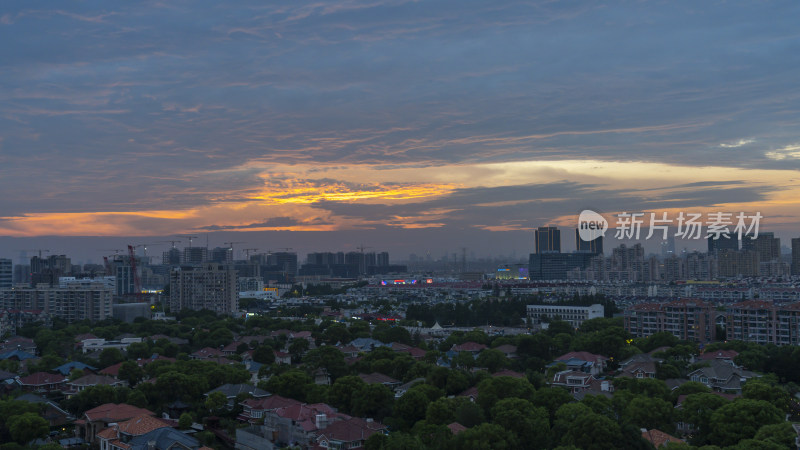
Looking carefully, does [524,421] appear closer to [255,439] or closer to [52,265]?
[255,439]

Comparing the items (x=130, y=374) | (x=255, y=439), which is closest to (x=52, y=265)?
(x=130, y=374)

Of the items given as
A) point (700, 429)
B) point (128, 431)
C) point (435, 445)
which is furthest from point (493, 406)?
point (128, 431)

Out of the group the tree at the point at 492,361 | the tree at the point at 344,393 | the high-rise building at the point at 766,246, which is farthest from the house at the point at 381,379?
the high-rise building at the point at 766,246

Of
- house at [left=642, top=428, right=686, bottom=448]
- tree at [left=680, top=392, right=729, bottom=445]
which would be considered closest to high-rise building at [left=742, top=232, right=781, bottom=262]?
tree at [left=680, top=392, right=729, bottom=445]

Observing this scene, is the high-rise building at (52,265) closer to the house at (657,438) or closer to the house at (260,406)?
the house at (260,406)

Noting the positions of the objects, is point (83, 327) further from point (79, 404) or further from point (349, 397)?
point (349, 397)

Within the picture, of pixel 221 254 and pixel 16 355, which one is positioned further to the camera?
pixel 221 254

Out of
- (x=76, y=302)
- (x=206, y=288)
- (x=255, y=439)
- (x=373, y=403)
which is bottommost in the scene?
(x=255, y=439)
